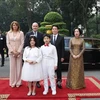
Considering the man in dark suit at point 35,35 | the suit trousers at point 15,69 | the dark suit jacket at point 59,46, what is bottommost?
the suit trousers at point 15,69

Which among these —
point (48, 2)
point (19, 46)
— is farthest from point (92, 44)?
point (48, 2)

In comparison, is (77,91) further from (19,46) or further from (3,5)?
(3,5)

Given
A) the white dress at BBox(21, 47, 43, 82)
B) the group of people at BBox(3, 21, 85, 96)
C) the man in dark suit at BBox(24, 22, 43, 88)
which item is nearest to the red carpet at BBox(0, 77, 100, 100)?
the group of people at BBox(3, 21, 85, 96)

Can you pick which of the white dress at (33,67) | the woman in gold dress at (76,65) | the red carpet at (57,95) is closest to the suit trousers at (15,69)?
the red carpet at (57,95)

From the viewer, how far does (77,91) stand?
698cm

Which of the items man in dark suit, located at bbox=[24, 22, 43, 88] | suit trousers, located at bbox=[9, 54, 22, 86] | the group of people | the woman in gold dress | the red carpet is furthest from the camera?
suit trousers, located at bbox=[9, 54, 22, 86]

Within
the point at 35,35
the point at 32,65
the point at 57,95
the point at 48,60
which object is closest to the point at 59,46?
the point at 35,35

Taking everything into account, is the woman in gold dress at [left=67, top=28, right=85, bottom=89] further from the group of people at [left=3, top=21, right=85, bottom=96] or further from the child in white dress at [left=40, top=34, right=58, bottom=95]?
the child in white dress at [left=40, top=34, right=58, bottom=95]

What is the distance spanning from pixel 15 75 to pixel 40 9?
42287mm

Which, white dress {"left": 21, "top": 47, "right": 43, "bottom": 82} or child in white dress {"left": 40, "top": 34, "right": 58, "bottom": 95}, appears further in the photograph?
child in white dress {"left": 40, "top": 34, "right": 58, "bottom": 95}

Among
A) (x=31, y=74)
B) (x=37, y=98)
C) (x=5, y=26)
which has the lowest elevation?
(x=37, y=98)

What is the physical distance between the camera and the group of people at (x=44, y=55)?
6508 millimetres

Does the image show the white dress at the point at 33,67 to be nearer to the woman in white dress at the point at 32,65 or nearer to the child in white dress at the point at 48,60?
the woman in white dress at the point at 32,65

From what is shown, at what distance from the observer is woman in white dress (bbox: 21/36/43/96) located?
6.35 metres
